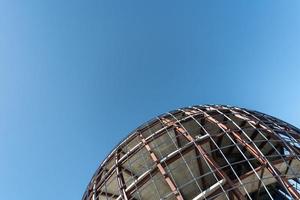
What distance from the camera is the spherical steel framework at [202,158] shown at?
1331 centimetres

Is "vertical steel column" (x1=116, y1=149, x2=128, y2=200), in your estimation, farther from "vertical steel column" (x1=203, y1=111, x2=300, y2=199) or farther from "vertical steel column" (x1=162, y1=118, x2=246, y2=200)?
"vertical steel column" (x1=203, y1=111, x2=300, y2=199)

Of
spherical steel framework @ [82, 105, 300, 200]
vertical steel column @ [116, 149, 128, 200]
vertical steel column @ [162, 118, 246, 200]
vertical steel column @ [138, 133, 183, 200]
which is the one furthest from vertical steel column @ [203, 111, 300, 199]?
vertical steel column @ [116, 149, 128, 200]

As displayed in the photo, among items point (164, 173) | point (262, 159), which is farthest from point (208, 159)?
point (262, 159)

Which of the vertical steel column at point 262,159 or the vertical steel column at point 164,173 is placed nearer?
the vertical steel column at point 262,159

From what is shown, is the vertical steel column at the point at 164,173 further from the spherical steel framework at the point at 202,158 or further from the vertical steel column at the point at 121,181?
the vertical steel column at the point at 121,181

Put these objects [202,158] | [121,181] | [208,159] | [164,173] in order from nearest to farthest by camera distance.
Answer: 1. [208,159]
2. [164,173]
3. [202,158]
4. [121,181]

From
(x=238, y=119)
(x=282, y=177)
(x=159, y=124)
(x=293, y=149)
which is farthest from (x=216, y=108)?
(x=282, y=177)

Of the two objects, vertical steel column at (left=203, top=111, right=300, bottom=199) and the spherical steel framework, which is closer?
vertical steel column at (left=203, top=111, right=300, bottom=199)

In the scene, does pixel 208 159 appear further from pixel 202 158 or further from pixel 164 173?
pixel 164 173

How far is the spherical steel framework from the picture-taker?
43.7 feet

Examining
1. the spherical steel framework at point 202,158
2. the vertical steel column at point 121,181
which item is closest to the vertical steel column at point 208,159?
the spherical steel framework at point 202,158

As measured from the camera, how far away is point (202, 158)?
14.4m

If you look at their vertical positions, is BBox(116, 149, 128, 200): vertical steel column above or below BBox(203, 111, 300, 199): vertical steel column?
above

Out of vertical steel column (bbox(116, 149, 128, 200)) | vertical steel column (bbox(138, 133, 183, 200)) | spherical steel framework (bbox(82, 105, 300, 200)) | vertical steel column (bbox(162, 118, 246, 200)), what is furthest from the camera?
vertical steel column (bbox(116, 149, 128, 200))
